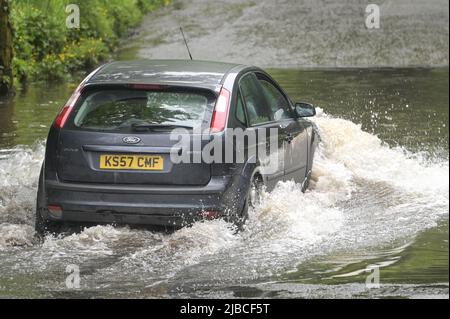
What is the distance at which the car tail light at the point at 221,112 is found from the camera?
816cm

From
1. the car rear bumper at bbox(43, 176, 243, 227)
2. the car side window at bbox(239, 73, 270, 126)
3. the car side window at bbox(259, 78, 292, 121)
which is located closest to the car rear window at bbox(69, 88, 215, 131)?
the car rear bumper at bbox(43, 176, 243, 227)

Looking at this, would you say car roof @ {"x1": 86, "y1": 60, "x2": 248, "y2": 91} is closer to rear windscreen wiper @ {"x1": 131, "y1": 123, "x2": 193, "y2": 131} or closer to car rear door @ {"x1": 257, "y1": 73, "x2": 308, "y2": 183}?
rear windscreen wiper @ {"x1": 131, "y1": 123, "x2": 193, "y2": 131}

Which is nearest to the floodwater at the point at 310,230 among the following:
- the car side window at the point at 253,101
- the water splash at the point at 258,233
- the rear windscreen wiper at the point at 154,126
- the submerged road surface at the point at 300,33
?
the water splash at the point at 258,233

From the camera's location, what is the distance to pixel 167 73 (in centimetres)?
863

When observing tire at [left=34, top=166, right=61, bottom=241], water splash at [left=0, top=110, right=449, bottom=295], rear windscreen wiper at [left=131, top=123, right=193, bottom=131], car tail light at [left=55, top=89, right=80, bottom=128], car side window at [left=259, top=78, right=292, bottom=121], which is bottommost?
water splash at [left=0, top=110, right=449, bottom=295]

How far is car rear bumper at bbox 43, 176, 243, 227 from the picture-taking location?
8008 mm

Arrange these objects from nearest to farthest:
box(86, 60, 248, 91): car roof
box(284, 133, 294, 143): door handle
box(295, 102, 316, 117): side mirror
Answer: box(86, 60, 248, 91): car roof
box(284, 133, 294, 143): door handle
box(295, 102, 316, 117): side mirror

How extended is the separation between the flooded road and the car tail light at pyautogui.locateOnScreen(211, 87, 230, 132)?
2.59 ft

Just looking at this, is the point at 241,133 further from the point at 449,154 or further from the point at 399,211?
the point at 449,154

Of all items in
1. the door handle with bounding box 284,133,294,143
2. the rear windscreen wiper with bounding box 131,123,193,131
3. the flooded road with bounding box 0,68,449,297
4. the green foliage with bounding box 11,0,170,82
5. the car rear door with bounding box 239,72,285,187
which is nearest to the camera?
the flooded road with bounding box 0,68,449,297

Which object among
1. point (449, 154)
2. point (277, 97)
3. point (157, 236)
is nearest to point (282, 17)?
point (449, 154)

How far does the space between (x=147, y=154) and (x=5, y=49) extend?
10792 mm

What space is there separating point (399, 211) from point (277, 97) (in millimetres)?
1627
